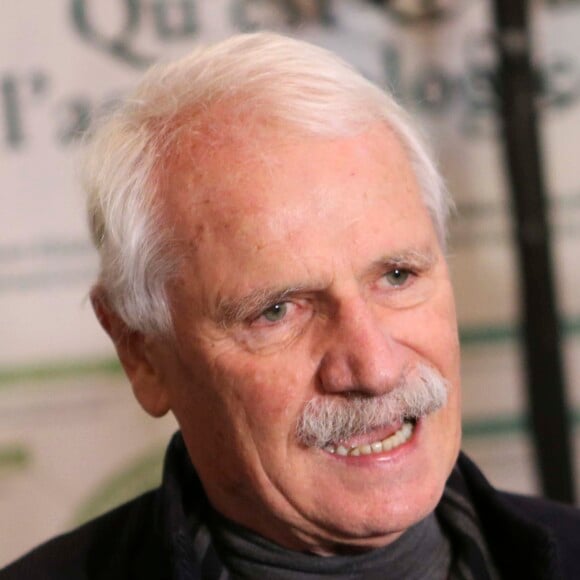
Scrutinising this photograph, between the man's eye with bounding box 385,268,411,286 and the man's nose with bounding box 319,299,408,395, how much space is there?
67mm

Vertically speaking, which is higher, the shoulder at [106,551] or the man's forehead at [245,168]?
the man's forehead at [245,168]

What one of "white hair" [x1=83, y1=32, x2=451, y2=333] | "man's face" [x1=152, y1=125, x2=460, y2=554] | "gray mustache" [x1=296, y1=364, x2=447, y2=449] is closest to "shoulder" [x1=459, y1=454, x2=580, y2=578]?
"man's face" [x1=152, y1=125, x2=460, y2=554]

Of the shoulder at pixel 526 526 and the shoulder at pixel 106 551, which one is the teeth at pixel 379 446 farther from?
the shoulder at pixel 106 551

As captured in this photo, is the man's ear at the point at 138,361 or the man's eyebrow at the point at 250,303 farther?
the man's ear at the point at 138,361

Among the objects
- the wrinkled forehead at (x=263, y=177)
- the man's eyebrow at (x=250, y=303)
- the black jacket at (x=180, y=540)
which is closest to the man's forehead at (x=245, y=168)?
the wrinkled forehead at (x=263, y=177)

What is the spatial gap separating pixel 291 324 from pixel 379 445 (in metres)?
0.20

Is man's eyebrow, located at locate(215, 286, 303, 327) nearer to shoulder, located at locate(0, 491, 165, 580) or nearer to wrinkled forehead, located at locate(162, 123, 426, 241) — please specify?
wrinkled forehead, located at locate(162, 123, 426, 241)

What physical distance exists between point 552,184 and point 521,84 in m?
0.26

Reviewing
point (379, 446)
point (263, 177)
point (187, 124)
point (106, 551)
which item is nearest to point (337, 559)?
point (379, 446)

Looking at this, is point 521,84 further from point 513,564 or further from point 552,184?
point 513,564

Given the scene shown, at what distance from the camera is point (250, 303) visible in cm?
147

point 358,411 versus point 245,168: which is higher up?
point 245,168

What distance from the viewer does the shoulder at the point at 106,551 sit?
65.7 inches

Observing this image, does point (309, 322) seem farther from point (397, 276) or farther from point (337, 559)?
point (337, 559)
